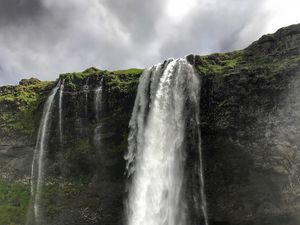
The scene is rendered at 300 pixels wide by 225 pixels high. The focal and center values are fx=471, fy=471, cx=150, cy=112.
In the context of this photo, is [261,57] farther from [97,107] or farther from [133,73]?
[97,107]

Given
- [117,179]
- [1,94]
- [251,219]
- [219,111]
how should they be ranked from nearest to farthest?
[251,219], [219,111], [117,179], [1,94]

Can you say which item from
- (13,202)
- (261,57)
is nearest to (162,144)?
(261,57)

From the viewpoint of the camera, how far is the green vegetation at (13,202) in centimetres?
4256

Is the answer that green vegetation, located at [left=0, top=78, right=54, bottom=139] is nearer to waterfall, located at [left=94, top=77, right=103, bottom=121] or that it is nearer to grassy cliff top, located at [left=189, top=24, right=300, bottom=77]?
waterfall, located at [left=94, top=77, right=103, bottom=121]

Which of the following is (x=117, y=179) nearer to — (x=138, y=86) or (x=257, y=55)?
(x=138, y=86)

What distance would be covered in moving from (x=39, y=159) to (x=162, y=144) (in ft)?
42.9

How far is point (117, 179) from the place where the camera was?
41594mm

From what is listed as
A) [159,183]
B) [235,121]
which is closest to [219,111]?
[235,121]

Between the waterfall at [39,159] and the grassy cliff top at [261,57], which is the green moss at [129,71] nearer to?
the waterfall at [39,159]

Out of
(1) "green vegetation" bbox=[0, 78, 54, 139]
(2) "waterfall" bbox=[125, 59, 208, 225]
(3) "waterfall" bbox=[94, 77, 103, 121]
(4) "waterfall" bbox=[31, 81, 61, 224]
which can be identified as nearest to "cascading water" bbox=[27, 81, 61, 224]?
(4) "waterfall" bbox=[31, 81, 61, 224]

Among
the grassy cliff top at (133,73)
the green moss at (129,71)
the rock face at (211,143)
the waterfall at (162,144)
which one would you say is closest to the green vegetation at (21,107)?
the grassy cliff top at (133,73)

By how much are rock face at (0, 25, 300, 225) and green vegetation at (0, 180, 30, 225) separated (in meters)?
0.09

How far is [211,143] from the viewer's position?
3809 centimetres

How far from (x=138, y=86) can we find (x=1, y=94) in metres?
19.7
